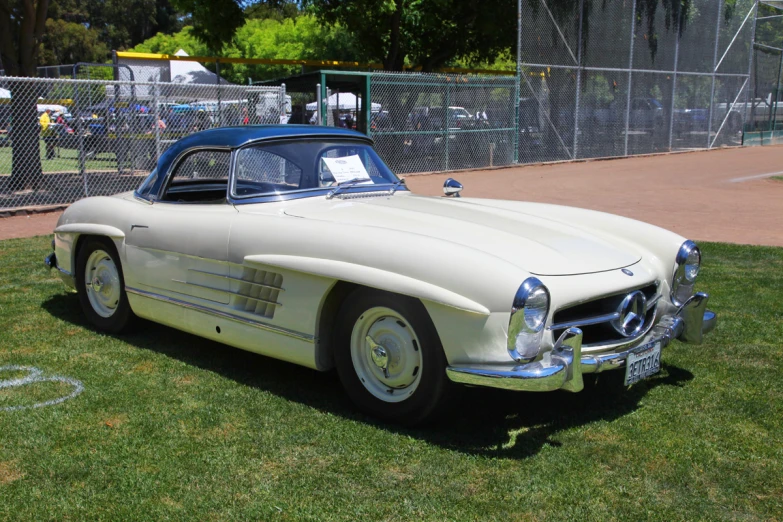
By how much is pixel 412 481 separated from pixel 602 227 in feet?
7.13

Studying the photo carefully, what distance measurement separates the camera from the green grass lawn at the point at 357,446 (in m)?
2.93

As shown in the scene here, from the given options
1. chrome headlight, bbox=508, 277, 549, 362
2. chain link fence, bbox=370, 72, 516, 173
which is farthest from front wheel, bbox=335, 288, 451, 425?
chain link fence, bbox=370, 72, 516, 173

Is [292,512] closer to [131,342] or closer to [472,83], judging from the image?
[131,342]

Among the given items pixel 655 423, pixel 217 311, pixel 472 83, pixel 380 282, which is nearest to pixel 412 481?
pixel 380 282

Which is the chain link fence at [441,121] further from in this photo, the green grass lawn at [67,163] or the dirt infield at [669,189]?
the green grass lawn at [67,163]

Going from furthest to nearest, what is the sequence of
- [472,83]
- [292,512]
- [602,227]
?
[472,83]
[602,227]
[292,512]

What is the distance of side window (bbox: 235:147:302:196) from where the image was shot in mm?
4531

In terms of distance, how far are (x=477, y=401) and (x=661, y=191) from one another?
1136 centimetres

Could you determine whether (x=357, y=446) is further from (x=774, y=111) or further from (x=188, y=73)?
(x=774, y=111)

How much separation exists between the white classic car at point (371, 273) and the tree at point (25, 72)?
28.8ft

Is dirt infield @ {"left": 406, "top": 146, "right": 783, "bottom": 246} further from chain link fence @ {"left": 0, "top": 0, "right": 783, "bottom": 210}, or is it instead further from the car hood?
the car hood

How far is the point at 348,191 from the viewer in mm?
4719

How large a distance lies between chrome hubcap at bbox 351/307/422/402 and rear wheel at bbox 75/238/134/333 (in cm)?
206

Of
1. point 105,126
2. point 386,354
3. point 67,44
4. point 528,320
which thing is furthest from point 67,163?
point 67,44
